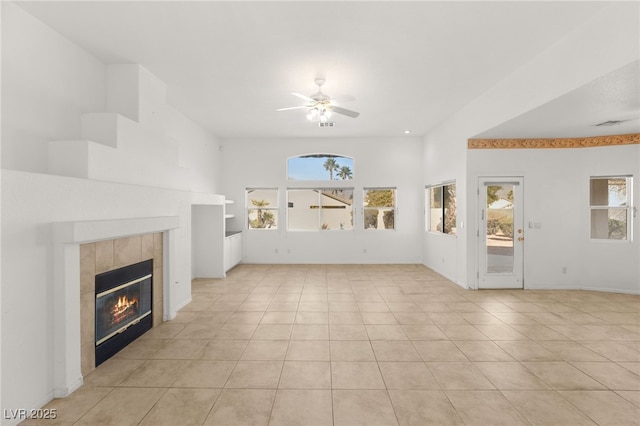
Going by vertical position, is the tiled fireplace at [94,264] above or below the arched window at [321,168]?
below

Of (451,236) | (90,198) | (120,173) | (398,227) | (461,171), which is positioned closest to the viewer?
(90,198)

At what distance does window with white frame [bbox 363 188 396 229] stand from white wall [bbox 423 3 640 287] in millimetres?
1043

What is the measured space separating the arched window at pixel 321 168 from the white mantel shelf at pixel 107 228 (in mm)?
4655

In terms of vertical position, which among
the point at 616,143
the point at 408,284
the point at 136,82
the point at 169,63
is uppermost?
the point at 169,63

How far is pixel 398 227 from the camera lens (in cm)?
834

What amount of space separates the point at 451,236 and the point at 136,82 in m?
6.33

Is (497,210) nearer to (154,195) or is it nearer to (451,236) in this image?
(451,236)

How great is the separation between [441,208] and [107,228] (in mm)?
Answer: 6750

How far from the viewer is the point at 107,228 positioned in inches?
116

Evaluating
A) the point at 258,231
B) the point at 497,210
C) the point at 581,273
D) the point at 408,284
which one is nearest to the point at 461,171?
the point at 497,210

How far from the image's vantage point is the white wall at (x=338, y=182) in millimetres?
8312

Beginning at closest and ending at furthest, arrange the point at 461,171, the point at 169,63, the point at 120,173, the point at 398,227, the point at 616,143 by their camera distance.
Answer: the point at 120,173 → the point at 169,63 → the point at 616,143 → the point at 461,171 → the point at 398,227

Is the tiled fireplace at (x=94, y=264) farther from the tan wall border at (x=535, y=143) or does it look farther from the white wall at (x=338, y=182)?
the tan wall border at (x=535, y=143)

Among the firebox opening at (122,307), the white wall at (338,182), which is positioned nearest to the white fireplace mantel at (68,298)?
the firebox opening at (122,307)
